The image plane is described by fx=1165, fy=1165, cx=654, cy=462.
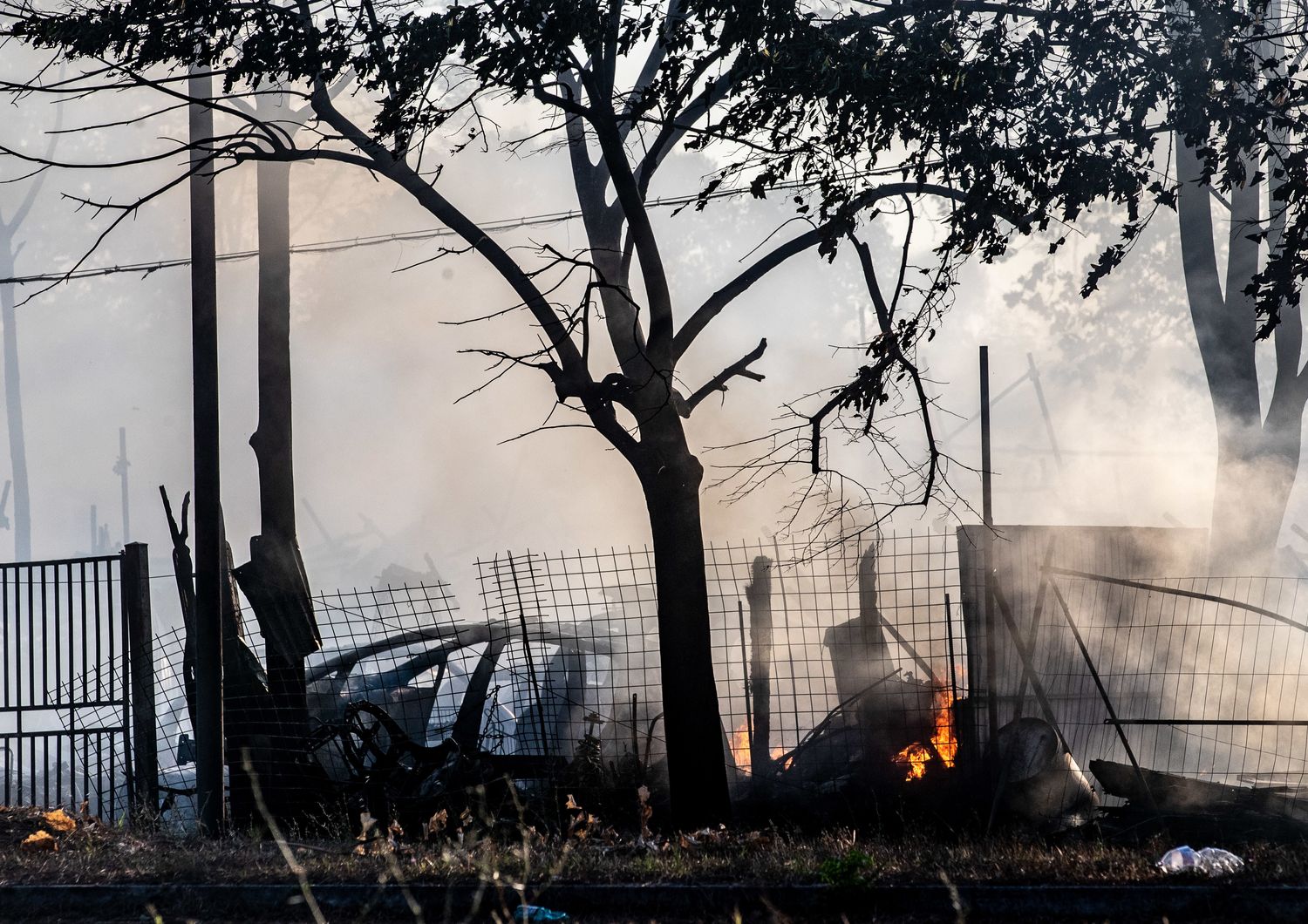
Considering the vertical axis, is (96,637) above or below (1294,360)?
below

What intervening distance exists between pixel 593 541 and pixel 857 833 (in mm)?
23070

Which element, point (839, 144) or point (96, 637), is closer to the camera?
point (839, 144)

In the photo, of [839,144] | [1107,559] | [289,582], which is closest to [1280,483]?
[1107,559]

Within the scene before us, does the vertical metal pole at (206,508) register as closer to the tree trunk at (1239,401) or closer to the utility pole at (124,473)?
the tree trunk at (1239,401)

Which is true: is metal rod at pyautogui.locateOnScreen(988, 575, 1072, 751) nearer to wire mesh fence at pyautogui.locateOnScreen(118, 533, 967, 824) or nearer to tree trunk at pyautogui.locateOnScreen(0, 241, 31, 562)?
wire mesh fence at pyautogui.locateOnScreen(118, 533, 967, 824)

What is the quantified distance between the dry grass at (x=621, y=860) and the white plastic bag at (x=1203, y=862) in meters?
0.08

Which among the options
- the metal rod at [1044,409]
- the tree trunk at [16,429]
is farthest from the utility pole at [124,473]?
the metal rod at [1044,409]

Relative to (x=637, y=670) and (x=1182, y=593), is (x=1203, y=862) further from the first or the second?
(x=637, y=670)

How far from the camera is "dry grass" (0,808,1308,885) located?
17.4 ft

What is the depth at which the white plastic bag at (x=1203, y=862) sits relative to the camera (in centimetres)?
524

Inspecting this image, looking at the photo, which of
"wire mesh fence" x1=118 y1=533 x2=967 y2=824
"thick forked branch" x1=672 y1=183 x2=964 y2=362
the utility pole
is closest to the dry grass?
"wire mesh fence" x1=118 y1=533 x2=967 y2=824

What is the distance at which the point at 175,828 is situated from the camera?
780 cm

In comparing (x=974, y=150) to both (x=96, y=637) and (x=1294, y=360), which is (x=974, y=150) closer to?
(x=96, y=637)

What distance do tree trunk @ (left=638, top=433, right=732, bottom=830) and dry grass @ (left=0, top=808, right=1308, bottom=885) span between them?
1.87 feet
